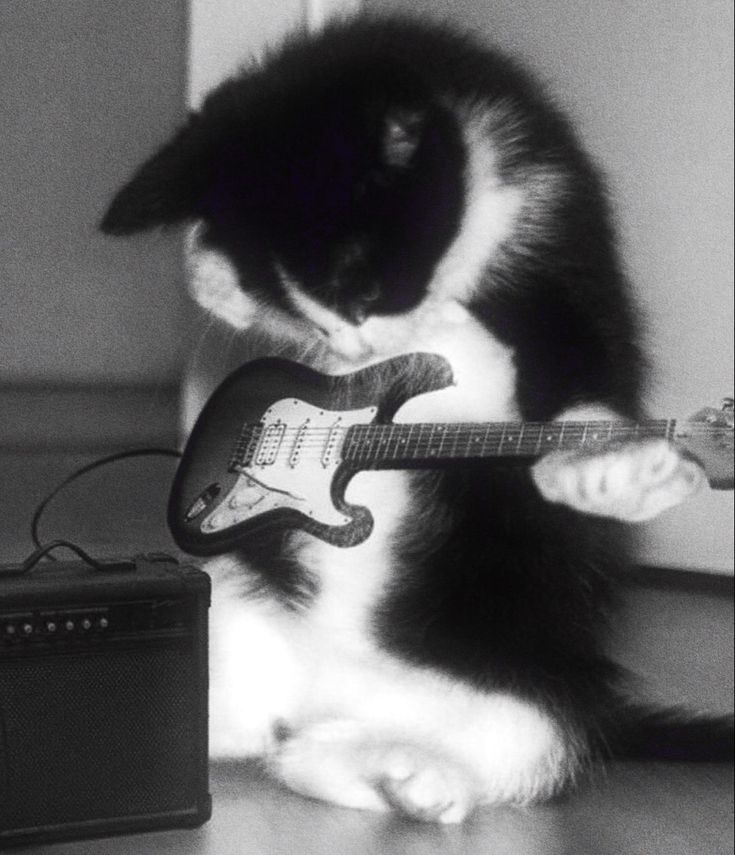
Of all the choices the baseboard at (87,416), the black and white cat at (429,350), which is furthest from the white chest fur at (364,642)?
the baseboard at (87,416)

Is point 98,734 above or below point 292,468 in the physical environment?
below

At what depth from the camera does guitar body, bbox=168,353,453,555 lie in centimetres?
108

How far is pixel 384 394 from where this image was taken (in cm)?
108

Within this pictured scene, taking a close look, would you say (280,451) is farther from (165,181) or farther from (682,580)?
(682,580)

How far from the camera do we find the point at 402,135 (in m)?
1.05

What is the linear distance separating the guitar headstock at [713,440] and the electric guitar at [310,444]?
0.06m

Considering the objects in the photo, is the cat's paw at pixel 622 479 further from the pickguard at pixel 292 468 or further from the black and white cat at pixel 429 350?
the pickguard at pixel 292 468

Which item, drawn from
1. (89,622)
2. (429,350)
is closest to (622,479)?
(429,350)

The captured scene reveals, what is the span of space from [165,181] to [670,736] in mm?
673

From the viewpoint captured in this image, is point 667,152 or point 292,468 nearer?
point 667,152

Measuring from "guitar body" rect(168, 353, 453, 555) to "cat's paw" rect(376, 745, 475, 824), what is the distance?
20 cm

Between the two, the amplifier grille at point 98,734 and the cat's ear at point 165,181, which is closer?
the amplifier grille at point 98,734

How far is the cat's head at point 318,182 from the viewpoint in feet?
3.46

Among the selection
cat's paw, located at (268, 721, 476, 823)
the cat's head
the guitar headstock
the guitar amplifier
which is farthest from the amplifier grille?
the guitar headstock
